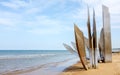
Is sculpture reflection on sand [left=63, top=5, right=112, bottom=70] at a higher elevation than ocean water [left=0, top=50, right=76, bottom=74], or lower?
higher

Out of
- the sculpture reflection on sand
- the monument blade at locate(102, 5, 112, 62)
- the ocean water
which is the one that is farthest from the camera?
the ocean water

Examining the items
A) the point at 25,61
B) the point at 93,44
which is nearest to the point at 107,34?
the point at 93,44

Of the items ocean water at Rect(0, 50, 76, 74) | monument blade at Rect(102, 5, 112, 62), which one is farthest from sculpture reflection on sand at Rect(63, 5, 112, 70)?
ocean water at Rect(0, 50, 76, 74)

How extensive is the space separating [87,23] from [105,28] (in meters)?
4.88

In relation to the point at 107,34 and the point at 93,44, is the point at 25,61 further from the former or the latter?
the point at 93,44

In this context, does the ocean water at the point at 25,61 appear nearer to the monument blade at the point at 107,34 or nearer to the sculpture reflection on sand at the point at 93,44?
the sculpture reflection on sand at the point at 93,44

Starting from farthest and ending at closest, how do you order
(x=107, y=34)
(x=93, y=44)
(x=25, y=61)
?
(x=25, y=61) < (x=107, y=34) < (x=93, y=44)

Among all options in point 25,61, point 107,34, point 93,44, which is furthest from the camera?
point 25,61

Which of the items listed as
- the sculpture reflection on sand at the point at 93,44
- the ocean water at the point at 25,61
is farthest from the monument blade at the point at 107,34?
the ocean water at the point at 25,61

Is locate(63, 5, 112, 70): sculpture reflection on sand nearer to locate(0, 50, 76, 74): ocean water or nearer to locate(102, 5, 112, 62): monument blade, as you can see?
locate(102, 5, 112, 62): monument blade

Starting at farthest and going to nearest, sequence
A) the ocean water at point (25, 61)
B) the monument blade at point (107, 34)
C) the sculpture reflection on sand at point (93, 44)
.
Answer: the ocean water at point (25, 61), the monument blade at point (107, 34), the sculpture reflection on sand at point (93, 44)

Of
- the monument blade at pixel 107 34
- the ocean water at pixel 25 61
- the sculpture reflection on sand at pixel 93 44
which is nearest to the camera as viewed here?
the sculpture reflection on sand at pixel 93 44

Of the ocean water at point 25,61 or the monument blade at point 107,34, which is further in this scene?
the ocean water at point 25,61

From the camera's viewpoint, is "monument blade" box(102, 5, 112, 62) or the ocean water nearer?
"monument blade" box(102, 5, 112, 62)
